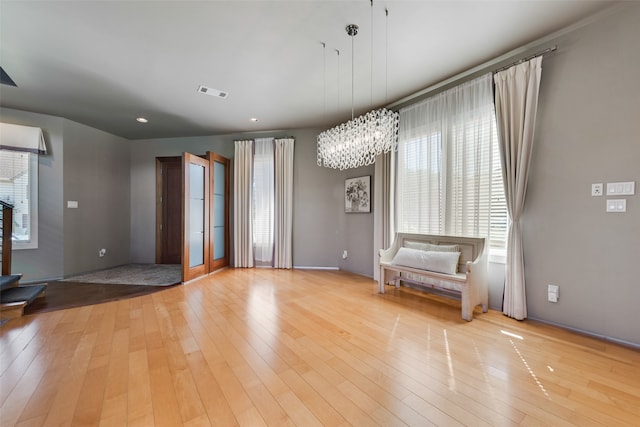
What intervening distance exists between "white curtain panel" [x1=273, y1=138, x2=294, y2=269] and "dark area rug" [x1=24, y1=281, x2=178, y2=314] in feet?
7.10

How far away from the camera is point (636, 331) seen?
213 centimetres

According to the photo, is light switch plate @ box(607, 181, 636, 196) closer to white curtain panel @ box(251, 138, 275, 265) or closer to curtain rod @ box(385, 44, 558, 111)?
curtain rod @ box(385, 44, 558, 111)

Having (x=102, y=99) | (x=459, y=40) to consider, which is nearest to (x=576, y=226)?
(x=459, y=40)

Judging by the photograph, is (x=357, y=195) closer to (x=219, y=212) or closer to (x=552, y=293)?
(x=219, y=212)

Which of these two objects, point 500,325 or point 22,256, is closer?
point 500,325

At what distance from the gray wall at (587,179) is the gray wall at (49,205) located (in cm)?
718

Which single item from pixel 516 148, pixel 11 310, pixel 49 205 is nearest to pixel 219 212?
pixel 49 205

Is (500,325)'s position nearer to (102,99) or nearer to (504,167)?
(504,167)

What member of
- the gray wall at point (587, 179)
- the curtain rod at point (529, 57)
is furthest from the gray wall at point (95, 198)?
the gray wall at point (587, 179)

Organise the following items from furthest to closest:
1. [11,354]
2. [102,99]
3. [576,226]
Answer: [102,99] < [576,226] < [11,354]

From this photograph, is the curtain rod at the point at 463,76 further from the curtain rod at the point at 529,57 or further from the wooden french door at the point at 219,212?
the wooden french door at the point at 219,212

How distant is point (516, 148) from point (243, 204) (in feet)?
15.3

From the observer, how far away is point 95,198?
5.14m

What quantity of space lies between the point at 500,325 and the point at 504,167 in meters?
1.71
